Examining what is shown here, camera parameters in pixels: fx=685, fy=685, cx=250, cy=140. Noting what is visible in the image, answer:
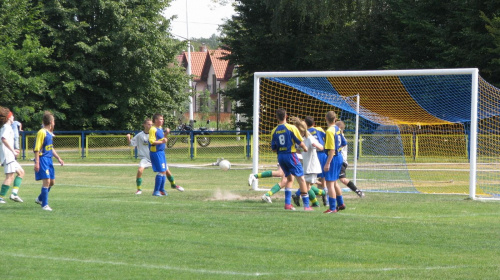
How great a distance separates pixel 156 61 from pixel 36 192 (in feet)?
98.5

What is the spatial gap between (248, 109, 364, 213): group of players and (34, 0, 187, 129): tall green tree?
102 feet

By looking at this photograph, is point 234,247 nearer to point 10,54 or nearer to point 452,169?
point 452,169

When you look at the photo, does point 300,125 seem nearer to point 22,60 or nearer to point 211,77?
point 22,60

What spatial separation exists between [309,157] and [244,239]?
13.4 feet

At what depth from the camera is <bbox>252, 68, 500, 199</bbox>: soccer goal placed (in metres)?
18.8

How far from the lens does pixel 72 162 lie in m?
30.9

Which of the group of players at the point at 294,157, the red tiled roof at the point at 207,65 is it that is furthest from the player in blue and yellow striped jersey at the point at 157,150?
the red tiled roof at the point at 207,65

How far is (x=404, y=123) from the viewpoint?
22.4 meters

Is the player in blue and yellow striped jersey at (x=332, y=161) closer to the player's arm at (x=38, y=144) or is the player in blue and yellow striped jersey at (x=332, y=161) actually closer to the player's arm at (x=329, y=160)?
the player's arm at (x=329, y=160)

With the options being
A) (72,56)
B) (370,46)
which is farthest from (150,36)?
(370,46)

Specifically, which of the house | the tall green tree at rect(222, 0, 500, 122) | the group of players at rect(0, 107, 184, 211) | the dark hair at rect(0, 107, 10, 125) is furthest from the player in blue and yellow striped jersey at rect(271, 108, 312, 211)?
the house

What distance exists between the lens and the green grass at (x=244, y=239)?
7.25m

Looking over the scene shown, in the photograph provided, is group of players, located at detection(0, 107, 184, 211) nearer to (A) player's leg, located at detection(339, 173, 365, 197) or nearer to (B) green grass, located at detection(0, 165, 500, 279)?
(B) green grass, located at detection(0, 165, 500, 279)

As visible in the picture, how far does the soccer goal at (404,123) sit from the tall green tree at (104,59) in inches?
705
